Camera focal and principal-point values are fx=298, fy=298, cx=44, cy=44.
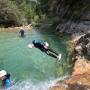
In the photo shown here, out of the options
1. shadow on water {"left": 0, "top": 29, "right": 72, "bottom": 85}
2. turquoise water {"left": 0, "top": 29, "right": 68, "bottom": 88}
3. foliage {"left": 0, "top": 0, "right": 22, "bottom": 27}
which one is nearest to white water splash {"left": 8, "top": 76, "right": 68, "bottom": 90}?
turquoise water {"left": 0, "top": 29, "right": 68, "bottom": 88}

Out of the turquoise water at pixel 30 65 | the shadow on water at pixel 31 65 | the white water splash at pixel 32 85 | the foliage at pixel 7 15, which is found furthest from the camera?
the foliage at pixel 7 15

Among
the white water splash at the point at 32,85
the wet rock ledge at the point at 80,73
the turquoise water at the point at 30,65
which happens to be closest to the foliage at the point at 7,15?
the turquoise water at the point at 30,65

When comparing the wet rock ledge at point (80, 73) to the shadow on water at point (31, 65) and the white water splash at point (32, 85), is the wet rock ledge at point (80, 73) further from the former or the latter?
the shadow on water at point (31, 65)

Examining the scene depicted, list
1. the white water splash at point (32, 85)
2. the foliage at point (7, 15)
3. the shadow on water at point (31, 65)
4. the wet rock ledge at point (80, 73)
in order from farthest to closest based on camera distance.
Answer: the foliage at point (7, 15) → the shadow on water at point (31, 65) → the white water splash at point (32, 85) → the wet rock ledge at point (80, 73)

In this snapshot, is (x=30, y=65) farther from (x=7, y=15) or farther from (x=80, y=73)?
(x=7, y=15)

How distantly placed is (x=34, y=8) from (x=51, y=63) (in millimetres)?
60294

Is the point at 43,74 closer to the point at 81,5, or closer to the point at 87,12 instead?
the point at 87,12

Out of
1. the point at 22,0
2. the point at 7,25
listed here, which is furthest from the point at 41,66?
the point at 22,0

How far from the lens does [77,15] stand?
5297 cm

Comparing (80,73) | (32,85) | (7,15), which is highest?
(80,73)

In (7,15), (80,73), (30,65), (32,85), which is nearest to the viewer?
(32,85)

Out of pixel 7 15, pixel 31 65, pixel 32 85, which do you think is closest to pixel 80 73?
pixel 32 85

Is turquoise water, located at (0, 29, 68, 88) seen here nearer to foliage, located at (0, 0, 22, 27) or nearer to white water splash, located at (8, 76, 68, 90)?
white water splash, located at (8, 76, 68, 90)

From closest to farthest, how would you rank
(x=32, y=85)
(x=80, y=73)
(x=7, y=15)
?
(x=32, y=85) < (x=80, y=73) < (x=7, y=15)
